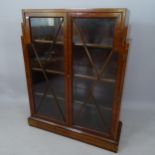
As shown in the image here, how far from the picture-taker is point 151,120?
2104 millimetres

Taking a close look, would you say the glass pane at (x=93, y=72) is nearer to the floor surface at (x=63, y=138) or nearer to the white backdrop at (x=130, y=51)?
the floor surface at (x=63, y=138)

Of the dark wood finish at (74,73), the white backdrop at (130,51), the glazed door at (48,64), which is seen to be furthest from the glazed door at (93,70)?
the white backdrop at (130,51)

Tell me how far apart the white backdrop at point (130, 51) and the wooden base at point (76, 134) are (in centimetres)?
72

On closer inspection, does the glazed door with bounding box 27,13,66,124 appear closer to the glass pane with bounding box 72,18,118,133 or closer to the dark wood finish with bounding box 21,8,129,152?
the dark wood finish with bounding box 21,8,129,152

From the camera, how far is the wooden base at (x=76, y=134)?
1.66 m

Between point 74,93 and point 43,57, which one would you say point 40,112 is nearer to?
point 74,93

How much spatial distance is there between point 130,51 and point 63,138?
1.23m

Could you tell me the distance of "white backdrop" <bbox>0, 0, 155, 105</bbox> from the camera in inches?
71.4

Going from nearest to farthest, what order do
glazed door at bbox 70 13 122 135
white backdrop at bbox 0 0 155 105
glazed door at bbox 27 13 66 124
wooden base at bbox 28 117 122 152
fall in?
glazed door at bbox 70 13 122 135
glazed door at bbox 27 13 66 124
wooden base at bbox 28 117 122 152
white backdrop at bbox 0 0 155 105

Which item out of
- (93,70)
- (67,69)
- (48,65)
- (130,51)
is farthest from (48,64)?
(130,51)

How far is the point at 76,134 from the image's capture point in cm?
178

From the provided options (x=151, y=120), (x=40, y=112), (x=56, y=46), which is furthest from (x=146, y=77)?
(x=40, y=112)

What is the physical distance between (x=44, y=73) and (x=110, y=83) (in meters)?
0.66

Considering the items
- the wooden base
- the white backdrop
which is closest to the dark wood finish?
the wooden base
